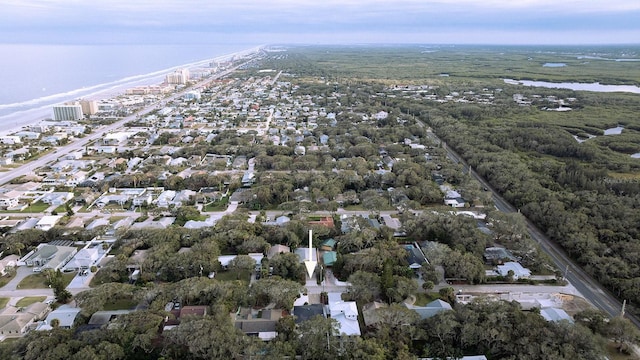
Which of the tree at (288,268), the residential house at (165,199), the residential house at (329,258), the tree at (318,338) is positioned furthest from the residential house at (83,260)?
the tree at (318,338)

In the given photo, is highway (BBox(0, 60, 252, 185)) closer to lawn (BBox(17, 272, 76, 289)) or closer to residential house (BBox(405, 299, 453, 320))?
lawn (BBox(17, 272, 76, 289))

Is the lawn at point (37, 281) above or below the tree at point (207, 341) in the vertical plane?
below

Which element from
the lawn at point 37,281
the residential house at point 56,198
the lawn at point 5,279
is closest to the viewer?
the lawn at point 37,281

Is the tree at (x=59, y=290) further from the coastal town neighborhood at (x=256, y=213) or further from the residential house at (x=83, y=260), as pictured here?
the residential house at (x=83, y=260)

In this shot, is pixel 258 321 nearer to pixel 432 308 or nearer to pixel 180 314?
pixel 180 314

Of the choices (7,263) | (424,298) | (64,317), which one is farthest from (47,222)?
(424,298)

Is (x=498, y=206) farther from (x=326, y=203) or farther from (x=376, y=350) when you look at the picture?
(x=376, y=350)
